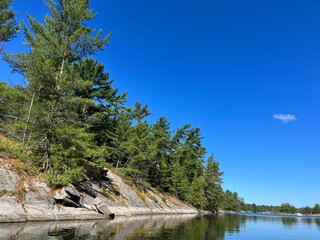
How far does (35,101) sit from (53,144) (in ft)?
16.0

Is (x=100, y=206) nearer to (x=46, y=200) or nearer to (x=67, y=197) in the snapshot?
(x=67, y=197)

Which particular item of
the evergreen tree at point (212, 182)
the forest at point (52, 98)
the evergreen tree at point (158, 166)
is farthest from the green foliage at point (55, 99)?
the evergreen tree at point (212, 182)

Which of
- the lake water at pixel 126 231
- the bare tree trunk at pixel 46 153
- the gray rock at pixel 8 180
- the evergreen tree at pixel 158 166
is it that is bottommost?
the lake water at pixel 126 231

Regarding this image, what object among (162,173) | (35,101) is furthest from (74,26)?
(162,173)

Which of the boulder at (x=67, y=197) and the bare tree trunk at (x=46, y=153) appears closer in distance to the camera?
the boulder at (x=67, y=197)

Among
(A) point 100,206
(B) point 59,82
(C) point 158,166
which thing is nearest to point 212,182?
(C) point 158,166

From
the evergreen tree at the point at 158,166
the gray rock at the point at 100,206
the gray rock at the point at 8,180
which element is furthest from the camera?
the evergreen tree at the point at 158,166

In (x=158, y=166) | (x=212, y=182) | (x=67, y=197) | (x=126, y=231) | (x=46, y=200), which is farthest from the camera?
(x=212, y=182)

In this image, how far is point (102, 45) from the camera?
32312 mm

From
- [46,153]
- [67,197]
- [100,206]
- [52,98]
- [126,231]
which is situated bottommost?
[126,231]

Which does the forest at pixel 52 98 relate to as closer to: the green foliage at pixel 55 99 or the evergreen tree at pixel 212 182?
the green foliage at pixel 55 99

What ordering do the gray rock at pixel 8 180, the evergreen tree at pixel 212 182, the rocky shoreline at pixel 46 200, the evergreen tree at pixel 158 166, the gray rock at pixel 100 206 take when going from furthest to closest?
the evergreen tree at pixel 212 182, the evergreen tree at pixel 158 166, the gray rock at pixel 100 206, the gray rock at pixel 8 180, the rocky shoreline at pixel 46 200

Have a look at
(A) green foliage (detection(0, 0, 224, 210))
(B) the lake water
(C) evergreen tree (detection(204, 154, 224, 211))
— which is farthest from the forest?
(C) evergreen tree (detection(204, 154, 224, 211))

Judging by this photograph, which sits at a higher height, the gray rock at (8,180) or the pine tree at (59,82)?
the pine tree at (59,82)
